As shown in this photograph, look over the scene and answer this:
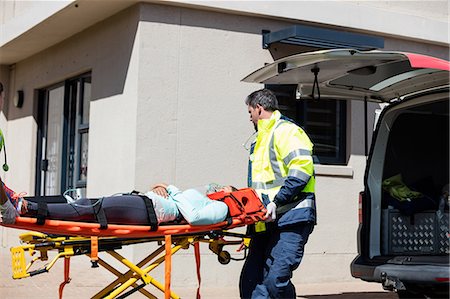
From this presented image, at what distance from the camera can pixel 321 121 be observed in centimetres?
1102

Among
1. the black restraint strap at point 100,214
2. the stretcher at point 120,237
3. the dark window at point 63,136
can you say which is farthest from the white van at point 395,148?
the dark window at point 63,136

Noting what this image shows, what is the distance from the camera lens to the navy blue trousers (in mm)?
6176

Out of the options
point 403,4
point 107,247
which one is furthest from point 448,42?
point 107,247

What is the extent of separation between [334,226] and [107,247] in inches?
201

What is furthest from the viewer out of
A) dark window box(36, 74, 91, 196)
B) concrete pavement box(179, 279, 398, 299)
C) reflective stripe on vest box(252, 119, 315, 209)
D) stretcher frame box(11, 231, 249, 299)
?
dark window box(36, 74, 91, 196)

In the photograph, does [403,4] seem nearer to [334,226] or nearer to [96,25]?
[334,226]

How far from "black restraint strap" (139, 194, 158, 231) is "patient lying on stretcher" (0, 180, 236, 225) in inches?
0.6

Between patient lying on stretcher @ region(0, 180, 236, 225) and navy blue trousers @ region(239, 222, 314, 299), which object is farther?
navy blue trousers @ region(239, 222, 314, 299)

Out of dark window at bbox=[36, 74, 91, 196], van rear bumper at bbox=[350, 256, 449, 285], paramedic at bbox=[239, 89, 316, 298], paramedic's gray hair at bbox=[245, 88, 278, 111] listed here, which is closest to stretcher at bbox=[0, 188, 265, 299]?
paramedic at bbox=[239, 89, 316, 298]

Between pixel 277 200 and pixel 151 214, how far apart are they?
0.99 metres

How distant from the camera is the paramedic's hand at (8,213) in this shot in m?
5.41

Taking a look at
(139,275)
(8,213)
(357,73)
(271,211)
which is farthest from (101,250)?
(357,73)

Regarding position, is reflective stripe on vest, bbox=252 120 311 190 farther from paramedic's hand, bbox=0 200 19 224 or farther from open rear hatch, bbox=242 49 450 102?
paramedic's hand, bbox=0 200 19 224

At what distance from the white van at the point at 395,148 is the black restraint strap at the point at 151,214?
6.20 feet
